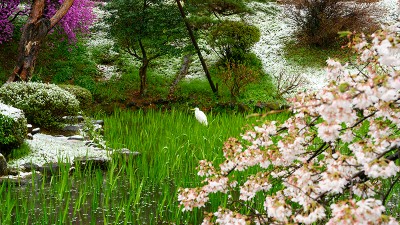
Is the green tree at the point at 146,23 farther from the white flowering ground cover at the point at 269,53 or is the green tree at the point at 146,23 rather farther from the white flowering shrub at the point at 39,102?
the white flowering shrub at the point at 39,102

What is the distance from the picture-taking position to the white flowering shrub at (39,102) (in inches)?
304

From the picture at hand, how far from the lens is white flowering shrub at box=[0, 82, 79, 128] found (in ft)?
25.3

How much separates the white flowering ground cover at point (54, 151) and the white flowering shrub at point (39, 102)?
2.29ft

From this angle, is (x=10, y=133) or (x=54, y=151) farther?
(x=54, y=151)

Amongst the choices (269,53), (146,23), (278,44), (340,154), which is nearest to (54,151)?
(340,154)

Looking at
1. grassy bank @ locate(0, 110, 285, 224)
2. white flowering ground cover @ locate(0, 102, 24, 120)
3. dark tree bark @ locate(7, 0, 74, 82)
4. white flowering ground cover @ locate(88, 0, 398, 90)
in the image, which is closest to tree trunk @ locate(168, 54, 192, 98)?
white flowering ground cover @ locate(88, 0, 398, 90)

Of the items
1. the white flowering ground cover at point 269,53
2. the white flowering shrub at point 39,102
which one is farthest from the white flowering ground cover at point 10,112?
the white flowering ground cover at point 269,53

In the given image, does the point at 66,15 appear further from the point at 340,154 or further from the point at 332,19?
the point at 340,154

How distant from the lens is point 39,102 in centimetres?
772

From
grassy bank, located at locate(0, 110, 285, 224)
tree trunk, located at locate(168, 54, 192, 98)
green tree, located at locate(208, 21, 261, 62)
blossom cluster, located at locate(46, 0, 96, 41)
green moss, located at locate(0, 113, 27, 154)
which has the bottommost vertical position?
grassy bank, located at locate(0, 110, 285, 224)

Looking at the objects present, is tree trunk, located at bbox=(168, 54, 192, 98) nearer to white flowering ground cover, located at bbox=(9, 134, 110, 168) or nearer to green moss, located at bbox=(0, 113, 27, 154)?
white flowering ground cover, located at bbox=(9, 134, 110, 168)

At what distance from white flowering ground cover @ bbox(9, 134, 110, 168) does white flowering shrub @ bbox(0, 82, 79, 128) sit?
0.70m

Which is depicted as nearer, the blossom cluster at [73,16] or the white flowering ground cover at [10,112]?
the white flowering ground cover at [10,112]

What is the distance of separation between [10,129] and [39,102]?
1.84m
